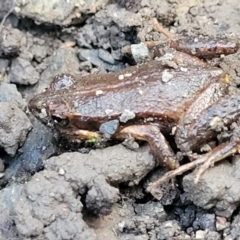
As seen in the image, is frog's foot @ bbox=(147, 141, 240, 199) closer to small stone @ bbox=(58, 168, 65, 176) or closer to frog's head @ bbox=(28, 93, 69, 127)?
small stone @ bbox=(58, 168, 65, 176)

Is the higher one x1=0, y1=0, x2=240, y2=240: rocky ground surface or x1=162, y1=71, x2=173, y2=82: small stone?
x1=162, y1=71, x2=173, y2=82: small stone

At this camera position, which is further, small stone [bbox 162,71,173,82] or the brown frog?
small stone [bbox 162,71,173,82]

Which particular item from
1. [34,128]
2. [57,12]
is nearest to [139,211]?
[34,128]

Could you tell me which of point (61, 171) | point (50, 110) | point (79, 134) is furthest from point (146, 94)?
point (61, 171)

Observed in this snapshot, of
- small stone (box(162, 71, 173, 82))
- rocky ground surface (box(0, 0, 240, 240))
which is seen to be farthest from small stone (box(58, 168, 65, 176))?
small stone (box(162, 71, 173, 82))

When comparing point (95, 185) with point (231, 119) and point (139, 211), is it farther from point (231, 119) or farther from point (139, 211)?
point (231, 119)

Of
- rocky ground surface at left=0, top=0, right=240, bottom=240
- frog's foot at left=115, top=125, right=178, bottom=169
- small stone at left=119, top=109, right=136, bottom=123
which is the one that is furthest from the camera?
small stone at left=119, top=109, right=136, bottom=123

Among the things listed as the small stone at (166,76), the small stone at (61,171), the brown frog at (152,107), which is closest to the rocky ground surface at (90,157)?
the small stone at (61,171)
